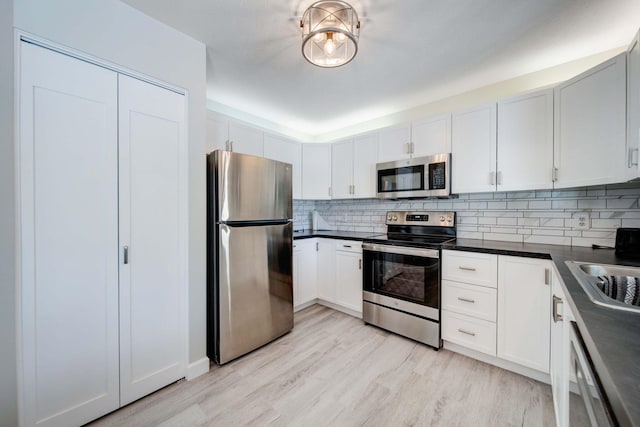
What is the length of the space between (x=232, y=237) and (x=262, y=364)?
1078mm

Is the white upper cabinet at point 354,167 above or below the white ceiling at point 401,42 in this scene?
below

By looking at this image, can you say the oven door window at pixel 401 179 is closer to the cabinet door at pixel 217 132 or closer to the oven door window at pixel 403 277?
the oven door window at pixel 403 277

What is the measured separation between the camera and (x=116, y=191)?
1.51 metres

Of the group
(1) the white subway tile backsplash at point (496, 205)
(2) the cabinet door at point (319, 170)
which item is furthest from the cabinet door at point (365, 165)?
(1) the white subway tile backsplash at point (496, 205)

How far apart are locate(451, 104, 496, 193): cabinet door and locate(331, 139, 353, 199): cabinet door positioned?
1.25 metres

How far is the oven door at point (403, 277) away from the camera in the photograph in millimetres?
2189

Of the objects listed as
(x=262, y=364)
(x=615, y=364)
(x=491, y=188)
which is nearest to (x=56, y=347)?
(x=262, y=364)

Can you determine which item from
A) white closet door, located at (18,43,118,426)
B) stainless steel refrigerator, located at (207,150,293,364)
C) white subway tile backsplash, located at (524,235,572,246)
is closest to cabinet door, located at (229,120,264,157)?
stainless steel refrigerator, located at (207,150,293,364)

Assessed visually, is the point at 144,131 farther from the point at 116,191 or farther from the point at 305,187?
the point at 305,187

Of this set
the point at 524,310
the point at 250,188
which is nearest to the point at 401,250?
the point at 524,310

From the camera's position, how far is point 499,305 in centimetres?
189

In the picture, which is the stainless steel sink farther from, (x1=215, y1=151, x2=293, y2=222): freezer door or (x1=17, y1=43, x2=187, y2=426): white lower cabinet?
(x1=17, y1=43, x2=187, y2=426): white lower cabinet

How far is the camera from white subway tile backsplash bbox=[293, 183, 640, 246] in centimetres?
185

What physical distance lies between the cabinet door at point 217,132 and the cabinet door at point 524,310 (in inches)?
106
